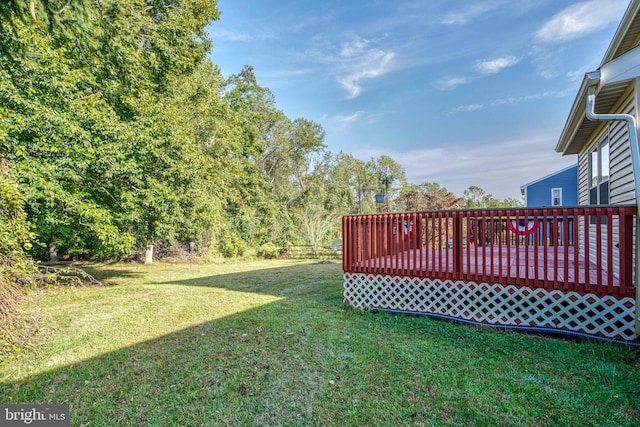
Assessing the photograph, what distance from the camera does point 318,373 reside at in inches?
111

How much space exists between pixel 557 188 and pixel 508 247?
674 inches

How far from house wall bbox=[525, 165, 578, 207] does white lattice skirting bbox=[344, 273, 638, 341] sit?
15727 mm

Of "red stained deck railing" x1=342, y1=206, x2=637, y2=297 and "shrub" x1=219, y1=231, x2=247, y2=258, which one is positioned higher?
"red stained deck railing" x1=342, y1=206, x2=637, y2=297

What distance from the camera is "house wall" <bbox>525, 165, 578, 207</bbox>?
628 inches

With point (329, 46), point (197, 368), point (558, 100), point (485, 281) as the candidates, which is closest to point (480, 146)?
point (558, 100)

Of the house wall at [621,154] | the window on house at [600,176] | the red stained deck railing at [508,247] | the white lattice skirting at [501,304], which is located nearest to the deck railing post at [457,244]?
the red stained deck railing at [508,247]

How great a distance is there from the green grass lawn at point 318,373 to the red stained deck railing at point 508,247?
70 centimetres

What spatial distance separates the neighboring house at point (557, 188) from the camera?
16.0 meters

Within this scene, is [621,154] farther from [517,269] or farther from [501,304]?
[501,304]

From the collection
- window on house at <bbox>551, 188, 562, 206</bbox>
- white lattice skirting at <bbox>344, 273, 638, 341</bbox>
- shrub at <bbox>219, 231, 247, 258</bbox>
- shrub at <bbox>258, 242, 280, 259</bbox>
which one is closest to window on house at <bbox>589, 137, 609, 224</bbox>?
white lattice skirting at <bbox>344, 273, 638, 341</bbox>

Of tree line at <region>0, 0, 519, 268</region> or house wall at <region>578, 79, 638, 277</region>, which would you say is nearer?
house wall at <region>578, 79, 638, 277</region>

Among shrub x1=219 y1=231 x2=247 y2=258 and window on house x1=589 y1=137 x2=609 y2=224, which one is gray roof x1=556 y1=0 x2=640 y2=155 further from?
shrub x1=219 y1=231 x2=247 y2=258

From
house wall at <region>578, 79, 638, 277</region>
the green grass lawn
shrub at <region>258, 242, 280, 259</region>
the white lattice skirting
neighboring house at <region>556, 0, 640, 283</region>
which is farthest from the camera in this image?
shrub at <region>258, 242, 280, 259</region>

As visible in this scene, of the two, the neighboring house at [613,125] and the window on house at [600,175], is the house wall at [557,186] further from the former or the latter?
the neighboring house at [613,125]
